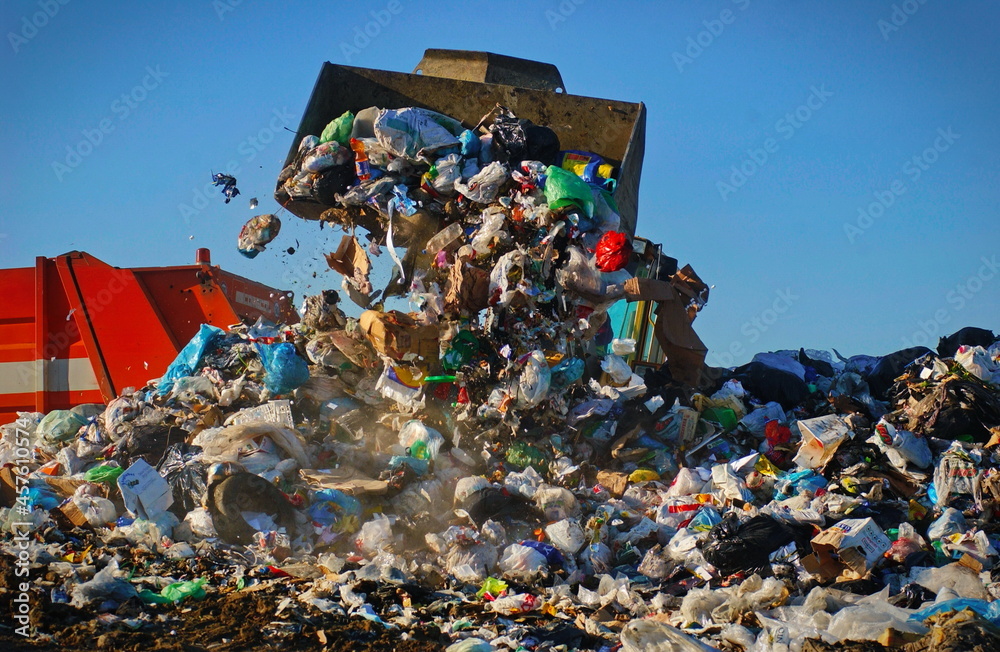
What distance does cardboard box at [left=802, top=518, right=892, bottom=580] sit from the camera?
11.5 feet

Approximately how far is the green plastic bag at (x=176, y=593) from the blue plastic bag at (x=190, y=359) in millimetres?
2271

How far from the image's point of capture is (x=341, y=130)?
5.37 metres

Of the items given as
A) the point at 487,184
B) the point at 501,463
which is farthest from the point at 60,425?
the point at 487,184

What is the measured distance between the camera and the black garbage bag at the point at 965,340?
18.5ft

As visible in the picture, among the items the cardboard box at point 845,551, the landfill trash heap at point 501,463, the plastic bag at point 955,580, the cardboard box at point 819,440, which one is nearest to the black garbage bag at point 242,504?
the landfill trash heap at point 501,463

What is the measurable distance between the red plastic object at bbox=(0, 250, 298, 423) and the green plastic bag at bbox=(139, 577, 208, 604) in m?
3.07

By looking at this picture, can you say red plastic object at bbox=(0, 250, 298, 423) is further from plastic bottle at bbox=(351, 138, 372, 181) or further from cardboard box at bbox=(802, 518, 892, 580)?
cardboard box at bbox=(802, 518, 892, 580)

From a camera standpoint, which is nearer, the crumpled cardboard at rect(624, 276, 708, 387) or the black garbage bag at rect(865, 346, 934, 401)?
the crumpled cardboard at rect(624, 276, 708, 387)

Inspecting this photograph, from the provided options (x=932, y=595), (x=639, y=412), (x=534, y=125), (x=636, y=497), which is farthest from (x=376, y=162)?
(x=932, y=595)

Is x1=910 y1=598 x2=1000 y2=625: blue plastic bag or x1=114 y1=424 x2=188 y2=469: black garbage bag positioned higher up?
x1=114 y1=424 x2=188 y2=469: black garbage bag

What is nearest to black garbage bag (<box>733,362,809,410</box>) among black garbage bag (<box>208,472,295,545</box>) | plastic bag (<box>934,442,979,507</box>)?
plastic bag (<box>934,442,979,507</box>)

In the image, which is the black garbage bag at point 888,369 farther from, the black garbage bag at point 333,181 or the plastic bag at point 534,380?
the black garbage bag at point 333,181

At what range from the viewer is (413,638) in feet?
9.41

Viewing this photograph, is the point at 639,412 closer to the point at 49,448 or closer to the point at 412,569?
the point at 412,569
